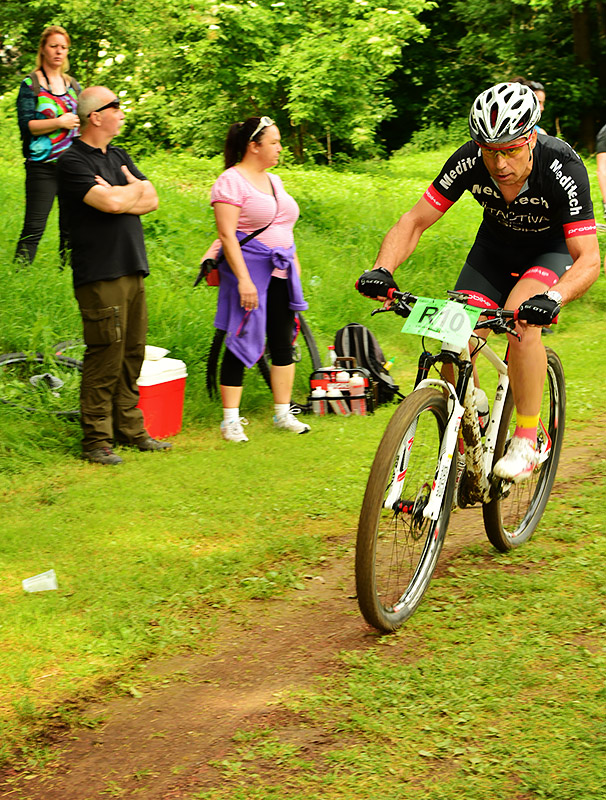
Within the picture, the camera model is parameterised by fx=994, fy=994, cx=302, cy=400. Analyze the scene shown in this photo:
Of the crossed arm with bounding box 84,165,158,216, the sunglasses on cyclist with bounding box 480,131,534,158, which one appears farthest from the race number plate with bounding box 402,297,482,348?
the crossed arm with bounding box 84,165,158,216

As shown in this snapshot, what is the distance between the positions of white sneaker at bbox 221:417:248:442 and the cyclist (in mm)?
2694

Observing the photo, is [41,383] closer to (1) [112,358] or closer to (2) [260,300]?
(1) [112,358]

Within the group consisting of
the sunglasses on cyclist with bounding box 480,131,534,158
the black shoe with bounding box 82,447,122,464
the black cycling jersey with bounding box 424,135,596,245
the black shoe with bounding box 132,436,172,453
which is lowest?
the black shoe with bounding box 132,436,172,453

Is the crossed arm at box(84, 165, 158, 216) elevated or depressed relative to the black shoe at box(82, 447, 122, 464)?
elevated

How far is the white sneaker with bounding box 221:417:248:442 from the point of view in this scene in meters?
7.16

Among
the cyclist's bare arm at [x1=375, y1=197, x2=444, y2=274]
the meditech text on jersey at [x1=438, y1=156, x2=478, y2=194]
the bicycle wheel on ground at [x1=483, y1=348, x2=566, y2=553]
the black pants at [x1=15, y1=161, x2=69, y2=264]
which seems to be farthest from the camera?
the black pants at [x1=15, y1=161, x2=69, y2=264]

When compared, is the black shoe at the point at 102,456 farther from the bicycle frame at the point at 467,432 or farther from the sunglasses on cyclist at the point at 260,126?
the bicycle frame at the point at 467,432

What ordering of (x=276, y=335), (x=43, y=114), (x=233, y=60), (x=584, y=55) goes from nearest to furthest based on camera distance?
1. (x=276, y=335)
2. (x=43, y=114)
3. (x=233, y=60)
4. (x=584, y=55)

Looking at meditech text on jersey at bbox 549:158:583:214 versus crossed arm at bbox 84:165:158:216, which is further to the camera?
crossed arm at bbox 84:165:158:216

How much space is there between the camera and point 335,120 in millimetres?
18406

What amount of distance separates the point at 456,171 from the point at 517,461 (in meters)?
1.39

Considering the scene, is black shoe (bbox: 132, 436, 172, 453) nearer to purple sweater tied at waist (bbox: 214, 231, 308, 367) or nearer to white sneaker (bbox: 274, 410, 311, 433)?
purple sweater tied at waist (bbox: 214, 231, 308, 367)

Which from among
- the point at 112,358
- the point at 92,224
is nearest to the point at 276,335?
the point at 112,358

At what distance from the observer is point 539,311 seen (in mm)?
3906
